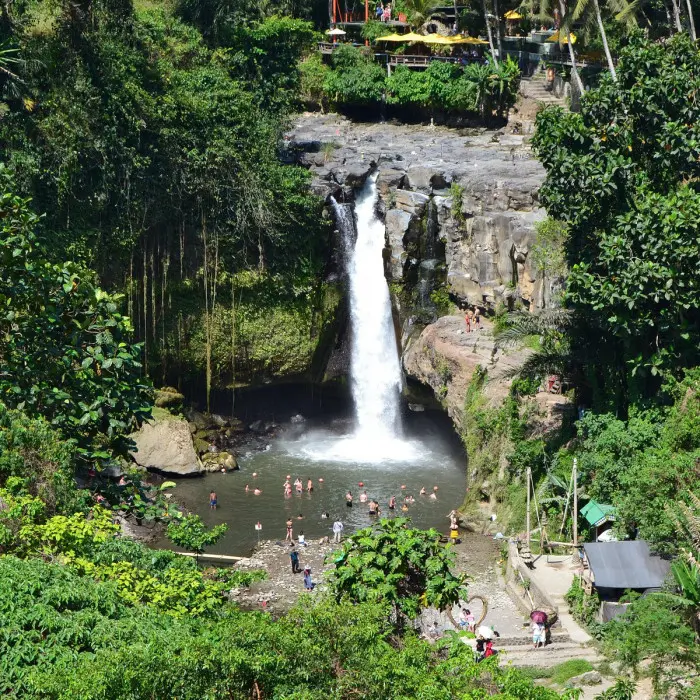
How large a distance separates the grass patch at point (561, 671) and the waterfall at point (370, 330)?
20.1 meters

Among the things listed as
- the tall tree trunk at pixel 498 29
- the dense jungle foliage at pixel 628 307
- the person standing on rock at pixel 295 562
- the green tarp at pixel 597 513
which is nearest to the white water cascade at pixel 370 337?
the person standing on rock at pixel 295 562

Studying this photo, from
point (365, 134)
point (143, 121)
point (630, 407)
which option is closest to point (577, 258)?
point (630, 407)

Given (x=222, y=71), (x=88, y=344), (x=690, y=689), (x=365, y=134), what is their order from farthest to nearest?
(x=365, y=134)
(x=222, y=71)
(x=88, y=344)
(x=690, y=689)

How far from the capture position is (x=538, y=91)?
53562 millimetres

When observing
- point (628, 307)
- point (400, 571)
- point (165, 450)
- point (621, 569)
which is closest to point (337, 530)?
point (165, 450)

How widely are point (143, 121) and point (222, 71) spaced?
17.4 feet

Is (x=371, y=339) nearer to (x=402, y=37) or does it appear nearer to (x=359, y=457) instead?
(x=359, y=457)

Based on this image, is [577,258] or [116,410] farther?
[577,258]

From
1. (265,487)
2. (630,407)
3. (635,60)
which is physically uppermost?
(635,60)

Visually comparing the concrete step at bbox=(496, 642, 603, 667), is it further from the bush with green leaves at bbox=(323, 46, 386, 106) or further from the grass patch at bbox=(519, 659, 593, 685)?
the bush with green leaves at bbox=(323, 46, 386, 106)

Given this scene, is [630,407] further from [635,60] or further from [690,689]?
[690,689]

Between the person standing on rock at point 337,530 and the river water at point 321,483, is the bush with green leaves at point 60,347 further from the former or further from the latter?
the person standing on rock at point 337,530

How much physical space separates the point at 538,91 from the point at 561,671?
3269 cm

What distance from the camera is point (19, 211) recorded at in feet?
78.9
